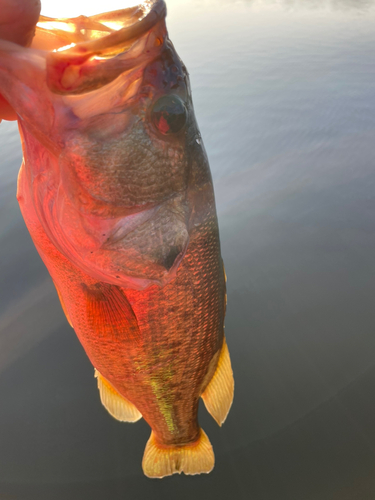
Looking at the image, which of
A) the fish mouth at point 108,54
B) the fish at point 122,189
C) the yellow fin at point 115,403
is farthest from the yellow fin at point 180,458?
the fish mouth at point 108,54

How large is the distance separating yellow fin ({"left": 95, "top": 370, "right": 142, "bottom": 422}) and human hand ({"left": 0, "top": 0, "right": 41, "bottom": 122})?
137 centimetres

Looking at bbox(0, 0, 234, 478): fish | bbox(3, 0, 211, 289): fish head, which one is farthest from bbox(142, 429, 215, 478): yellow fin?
bbox(3, 0, 211, 289): fish head

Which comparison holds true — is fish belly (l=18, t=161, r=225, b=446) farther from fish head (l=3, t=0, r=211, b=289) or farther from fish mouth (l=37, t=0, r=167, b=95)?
fish mouth (l=37, t=0, r=167, b=95)

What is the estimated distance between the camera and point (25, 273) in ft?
9.75

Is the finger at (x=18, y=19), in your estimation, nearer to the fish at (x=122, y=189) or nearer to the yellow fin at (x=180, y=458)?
the fish at (x=122, y=189)

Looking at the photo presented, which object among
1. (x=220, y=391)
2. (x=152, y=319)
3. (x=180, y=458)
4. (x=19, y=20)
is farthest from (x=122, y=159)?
(x=180, y=458)

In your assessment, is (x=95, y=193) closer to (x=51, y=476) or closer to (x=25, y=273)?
(x=51, y=476)

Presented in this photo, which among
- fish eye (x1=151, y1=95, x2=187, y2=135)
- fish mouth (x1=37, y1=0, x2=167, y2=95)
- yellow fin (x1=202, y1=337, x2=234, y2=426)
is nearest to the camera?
fish mouth (x1=37, y1=0, x2=167, y2=95)

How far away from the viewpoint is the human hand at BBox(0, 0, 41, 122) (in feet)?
2.41

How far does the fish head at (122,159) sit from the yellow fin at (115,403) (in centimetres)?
82

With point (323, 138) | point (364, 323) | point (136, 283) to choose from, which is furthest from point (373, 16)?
point (136, 283)

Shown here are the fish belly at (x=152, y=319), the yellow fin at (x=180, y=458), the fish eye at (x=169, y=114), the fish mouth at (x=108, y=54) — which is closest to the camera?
the fish mouth at (x=108, y=54)

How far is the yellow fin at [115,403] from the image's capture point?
1.64 m

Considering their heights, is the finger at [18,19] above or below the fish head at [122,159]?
above
